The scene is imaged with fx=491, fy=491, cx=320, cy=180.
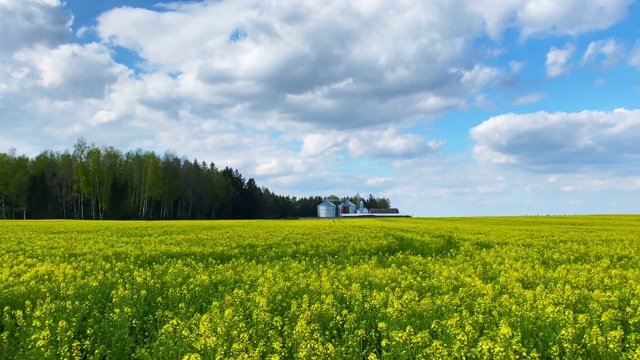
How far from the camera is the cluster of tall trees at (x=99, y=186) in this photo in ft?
276

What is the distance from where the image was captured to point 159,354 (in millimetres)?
6488

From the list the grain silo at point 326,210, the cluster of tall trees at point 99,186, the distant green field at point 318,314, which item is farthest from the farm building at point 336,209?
the distant green field at point 318,314

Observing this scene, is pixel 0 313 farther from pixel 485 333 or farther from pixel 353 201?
pixel 353 201

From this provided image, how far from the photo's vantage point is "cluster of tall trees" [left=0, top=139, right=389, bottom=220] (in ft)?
276

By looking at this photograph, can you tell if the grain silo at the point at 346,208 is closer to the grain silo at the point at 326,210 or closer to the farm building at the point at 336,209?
the farm building at the point at 336,209

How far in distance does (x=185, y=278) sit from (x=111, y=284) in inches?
67.1

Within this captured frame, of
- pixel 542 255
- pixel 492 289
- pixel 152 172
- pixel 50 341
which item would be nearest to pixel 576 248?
pixel 542 255

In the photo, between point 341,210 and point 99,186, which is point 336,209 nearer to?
point 341,210

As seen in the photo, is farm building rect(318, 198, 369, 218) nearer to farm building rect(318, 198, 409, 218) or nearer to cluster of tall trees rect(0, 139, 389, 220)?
farm building rect(318, 198, 409, 218)

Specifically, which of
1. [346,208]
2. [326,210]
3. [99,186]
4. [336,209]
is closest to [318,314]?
[99,186]

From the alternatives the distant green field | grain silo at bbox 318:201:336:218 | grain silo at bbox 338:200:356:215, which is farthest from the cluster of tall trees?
the distant green field

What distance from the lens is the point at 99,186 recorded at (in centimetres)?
8594

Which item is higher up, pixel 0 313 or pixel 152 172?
pixel 152 172

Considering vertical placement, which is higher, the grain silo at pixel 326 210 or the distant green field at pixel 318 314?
the grain silo at pixel 326 210
